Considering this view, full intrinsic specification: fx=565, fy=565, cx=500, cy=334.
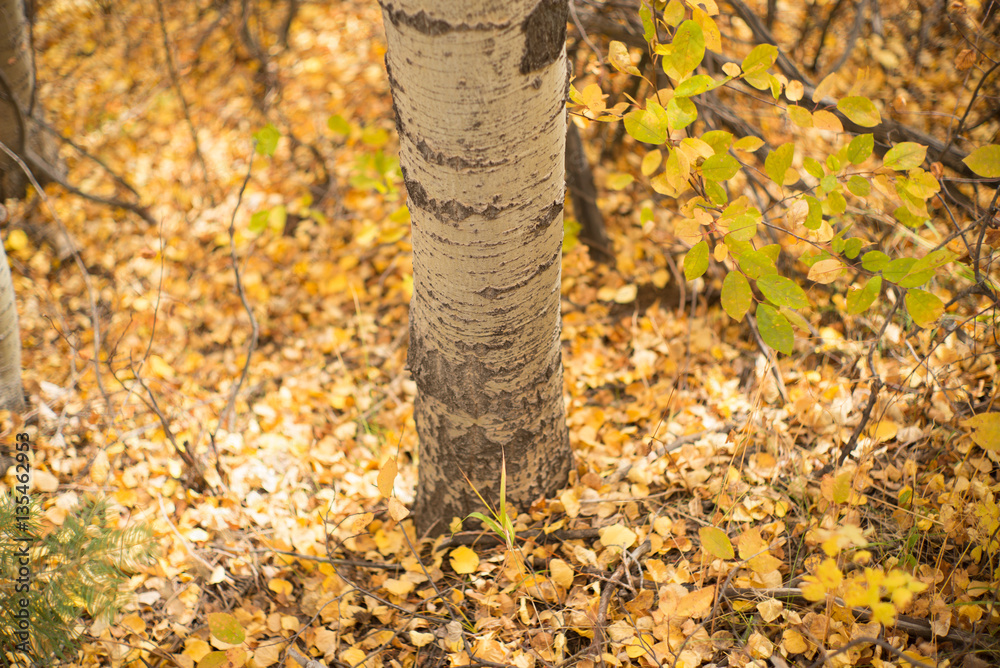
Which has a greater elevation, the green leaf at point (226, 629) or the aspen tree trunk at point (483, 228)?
the aspen tree trunk at point (483, 228)

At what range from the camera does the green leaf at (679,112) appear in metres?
1.10

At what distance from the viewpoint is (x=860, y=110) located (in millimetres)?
1202

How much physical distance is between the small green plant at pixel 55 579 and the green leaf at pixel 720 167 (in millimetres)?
A: 1646

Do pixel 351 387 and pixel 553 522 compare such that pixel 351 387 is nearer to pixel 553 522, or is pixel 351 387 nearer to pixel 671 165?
pixel 553 522

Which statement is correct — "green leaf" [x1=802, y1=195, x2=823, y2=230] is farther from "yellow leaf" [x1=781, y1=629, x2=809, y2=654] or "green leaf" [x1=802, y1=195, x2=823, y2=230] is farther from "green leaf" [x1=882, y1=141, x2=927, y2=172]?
"yellow leaf" [x1=781, y1=629, x2=809, y2=654]

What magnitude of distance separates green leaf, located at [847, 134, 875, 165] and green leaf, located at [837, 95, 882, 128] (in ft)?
0.10

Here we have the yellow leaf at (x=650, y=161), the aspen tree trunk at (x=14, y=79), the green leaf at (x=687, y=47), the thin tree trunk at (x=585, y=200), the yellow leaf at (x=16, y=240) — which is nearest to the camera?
the green leaf at (x=687, y=47)

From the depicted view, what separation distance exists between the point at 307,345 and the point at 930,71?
3479 millimetres

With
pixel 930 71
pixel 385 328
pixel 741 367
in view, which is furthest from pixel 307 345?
pixel 930 71

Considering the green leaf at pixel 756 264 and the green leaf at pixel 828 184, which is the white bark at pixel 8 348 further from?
the green leaf at pixel 828 184

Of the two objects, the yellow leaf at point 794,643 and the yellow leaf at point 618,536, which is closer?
the yellow leaf at point 794,643

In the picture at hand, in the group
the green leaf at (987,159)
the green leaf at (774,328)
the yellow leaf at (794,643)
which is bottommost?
the yellow leaf at (794,643)

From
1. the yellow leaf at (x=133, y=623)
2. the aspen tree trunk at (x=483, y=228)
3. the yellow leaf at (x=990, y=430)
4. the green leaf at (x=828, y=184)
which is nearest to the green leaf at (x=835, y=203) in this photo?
the green leaf at (x=828, y=184)

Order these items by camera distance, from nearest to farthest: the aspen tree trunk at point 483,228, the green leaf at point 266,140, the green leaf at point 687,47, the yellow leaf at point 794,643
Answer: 1. the aspen tree trunk at point 483,228
2. the green leaf at point 687,47
3. the yellow leaf at point 794,643
4. the green leaf at point 266,140
